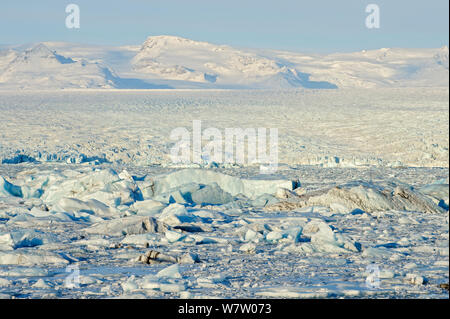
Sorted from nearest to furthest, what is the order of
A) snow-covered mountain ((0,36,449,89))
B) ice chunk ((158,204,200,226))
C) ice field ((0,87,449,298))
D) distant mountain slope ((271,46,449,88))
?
1. ice field ((0,87,449,298))
2. ice chunk ((158,204,200,226))
3. snow-covered mountain ((0,36,449,89))
4. distant mountain slope ((271,46,449,88))

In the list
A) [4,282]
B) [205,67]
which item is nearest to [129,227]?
[4,282]

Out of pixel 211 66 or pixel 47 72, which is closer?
pixel 47 72

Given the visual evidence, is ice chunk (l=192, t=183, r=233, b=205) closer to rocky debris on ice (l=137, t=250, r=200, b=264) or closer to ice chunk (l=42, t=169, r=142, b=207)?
ice chunk (l=42, t=169, r=142, b=207)

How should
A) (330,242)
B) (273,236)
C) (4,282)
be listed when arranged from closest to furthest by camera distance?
1. (4,282)
2. (330,242)
3. (273,236)

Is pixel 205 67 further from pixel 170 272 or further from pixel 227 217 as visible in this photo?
pixel 170 272

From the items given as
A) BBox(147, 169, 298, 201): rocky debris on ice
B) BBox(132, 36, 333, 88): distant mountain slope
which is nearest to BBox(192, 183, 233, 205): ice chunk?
BBox(147, 169, 298, 201): rocky debris on ice

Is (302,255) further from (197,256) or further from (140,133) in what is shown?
(140,133)
